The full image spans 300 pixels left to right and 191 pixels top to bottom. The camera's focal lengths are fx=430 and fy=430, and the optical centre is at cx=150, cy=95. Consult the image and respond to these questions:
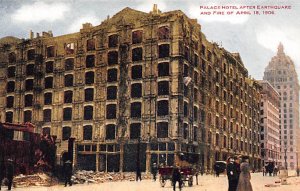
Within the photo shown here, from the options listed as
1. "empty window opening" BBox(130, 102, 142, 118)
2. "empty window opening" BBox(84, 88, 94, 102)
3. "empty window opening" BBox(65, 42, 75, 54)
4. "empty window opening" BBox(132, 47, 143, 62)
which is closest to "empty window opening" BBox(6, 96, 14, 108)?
"empty window opening" BBox(65, 42, 75, 54)

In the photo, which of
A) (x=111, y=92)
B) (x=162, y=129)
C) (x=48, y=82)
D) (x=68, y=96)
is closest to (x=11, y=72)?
(x=48, y=82)

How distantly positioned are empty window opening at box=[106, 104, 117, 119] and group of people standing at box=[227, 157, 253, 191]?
21701mm

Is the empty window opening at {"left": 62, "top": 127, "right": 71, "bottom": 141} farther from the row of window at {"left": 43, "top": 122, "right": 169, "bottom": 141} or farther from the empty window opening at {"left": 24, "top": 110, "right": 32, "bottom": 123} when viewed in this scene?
the empty window opening at {"left": 24, "top": 110, "right": 32, "bottom": 123}

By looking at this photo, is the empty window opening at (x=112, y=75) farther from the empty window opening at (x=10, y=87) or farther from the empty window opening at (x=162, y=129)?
the empty window opening at (x=10, y=87)

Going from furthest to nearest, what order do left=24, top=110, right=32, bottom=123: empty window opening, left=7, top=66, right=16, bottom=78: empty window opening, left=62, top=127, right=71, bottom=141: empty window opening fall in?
left=7, top=66, right=16, bottom=78: empty window opening, left=24, top=110, right=32, bottom=123: empty window opening, left=62, top=127, right=71, bottom=141: empty window opening

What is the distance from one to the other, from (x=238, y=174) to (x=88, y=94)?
23980 mm

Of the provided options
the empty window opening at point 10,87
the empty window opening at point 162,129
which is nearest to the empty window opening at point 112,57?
the empty window opening at point 162,129

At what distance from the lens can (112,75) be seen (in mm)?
36438

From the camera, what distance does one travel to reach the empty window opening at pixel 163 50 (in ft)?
114

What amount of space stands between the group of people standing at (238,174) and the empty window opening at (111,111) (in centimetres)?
2170

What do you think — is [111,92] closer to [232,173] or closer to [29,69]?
[29,69]

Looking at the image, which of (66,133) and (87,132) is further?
(66,133)

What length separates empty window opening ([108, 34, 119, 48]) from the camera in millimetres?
36219

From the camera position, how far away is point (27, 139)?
24547 millimetres
